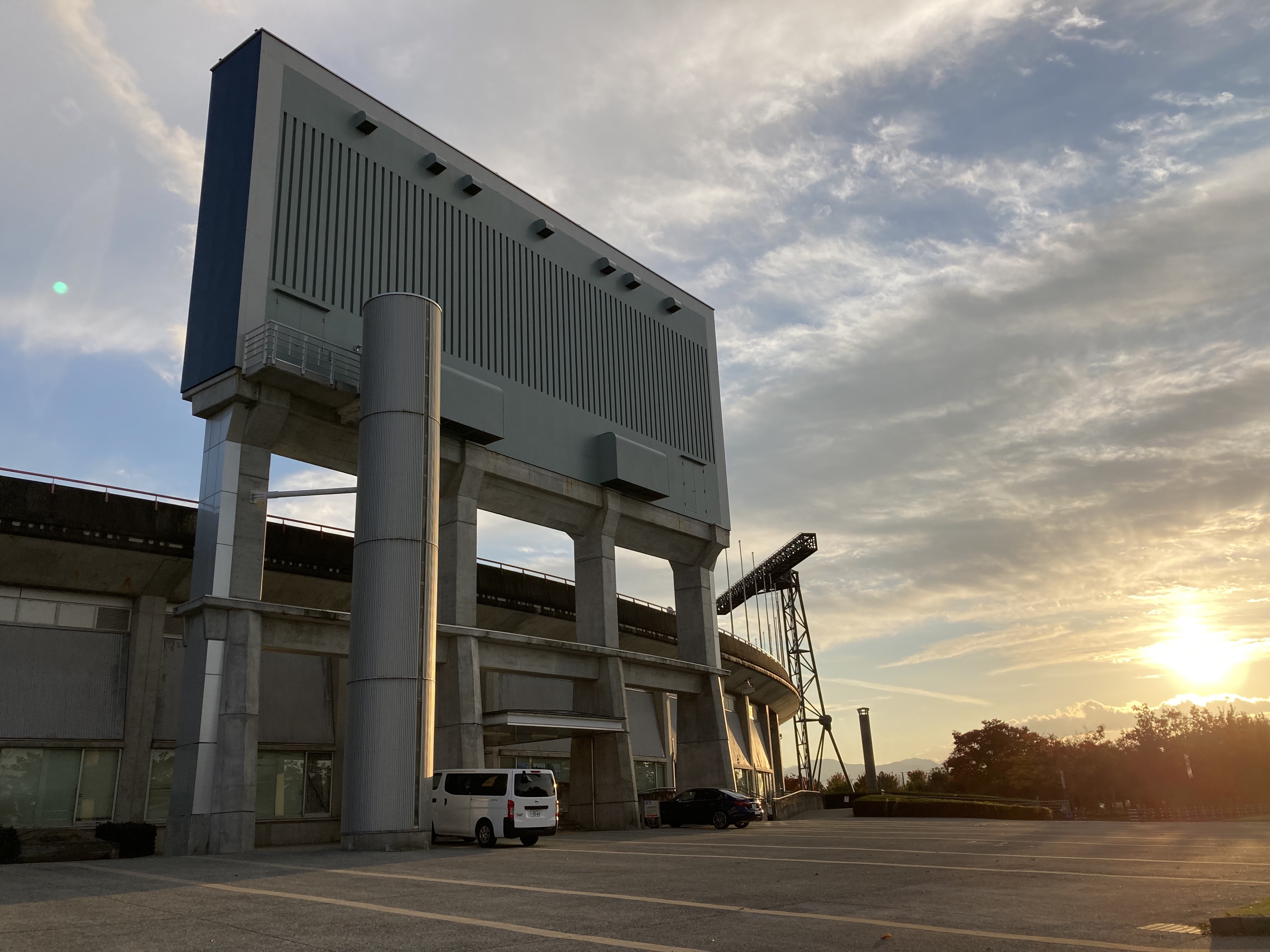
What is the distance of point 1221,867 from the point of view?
51.0 feet

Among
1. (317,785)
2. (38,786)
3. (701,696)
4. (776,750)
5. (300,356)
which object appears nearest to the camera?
(300,356)

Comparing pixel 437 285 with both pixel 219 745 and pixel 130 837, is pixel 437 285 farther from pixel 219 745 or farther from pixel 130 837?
pixel 130 837

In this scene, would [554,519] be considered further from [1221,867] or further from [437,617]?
[1221,867]

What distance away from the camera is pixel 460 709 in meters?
30.8

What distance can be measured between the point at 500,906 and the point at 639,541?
31.6m

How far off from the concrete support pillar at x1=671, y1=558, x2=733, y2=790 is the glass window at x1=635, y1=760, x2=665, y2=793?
748cm

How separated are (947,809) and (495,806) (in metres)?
25.5

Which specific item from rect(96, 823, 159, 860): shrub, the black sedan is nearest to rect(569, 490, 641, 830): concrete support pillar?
the black sedan

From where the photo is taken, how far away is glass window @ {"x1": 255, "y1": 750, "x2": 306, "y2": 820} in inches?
1345

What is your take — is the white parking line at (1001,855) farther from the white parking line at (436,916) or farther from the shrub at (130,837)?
the shrub at (130,837)

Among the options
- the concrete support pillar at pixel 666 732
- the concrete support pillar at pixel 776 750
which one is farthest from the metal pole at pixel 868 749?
the concrete support pillar at pixel 666 732

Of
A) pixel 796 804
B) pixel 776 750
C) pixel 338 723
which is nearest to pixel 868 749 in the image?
pixel 776 750

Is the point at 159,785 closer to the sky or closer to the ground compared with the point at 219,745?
closer to the ground

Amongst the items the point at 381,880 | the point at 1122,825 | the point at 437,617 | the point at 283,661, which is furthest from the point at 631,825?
the point at 381,880
